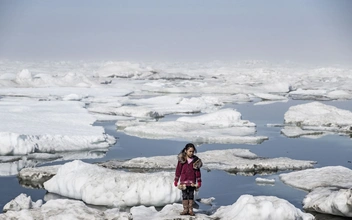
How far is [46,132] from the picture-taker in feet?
49.6

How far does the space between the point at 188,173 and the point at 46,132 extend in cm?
911

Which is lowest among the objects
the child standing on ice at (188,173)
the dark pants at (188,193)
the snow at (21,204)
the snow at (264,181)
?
the snow at (264,181)

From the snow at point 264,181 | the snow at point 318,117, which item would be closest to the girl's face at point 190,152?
the snow at point 264,181

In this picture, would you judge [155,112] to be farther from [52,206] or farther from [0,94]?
[52,206]

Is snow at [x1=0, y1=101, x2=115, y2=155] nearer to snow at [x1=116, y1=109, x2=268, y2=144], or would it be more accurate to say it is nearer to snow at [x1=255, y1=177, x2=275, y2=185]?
snow at [x1=116, y1=109, x2=268, y2=144]

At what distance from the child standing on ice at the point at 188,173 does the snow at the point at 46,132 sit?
296 inches

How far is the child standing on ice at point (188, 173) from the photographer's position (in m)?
6.77

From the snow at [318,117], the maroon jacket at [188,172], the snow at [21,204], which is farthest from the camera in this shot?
the snow at [318,117]

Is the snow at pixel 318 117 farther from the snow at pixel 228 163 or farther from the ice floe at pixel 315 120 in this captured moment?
the snow at pixel 228 163

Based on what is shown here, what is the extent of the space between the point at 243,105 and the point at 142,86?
14057 millimetres

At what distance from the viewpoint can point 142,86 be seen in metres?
40.7

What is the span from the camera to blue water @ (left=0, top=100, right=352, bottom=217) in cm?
989

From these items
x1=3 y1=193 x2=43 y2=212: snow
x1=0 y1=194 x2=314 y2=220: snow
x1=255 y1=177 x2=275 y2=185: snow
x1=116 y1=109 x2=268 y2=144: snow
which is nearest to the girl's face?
x1=0 y1=194 x2=314 y2=220: snow

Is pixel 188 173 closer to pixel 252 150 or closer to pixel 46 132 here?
pixel 252 150
